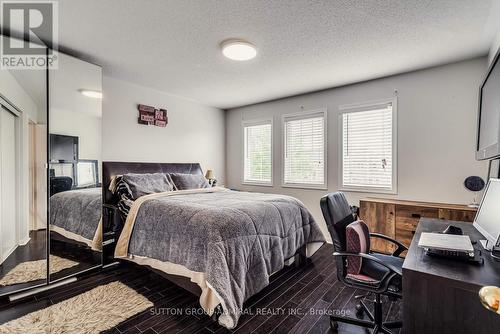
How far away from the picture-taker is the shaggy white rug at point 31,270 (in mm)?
2281

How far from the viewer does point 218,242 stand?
1.96m

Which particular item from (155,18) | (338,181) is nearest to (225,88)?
(155,18)

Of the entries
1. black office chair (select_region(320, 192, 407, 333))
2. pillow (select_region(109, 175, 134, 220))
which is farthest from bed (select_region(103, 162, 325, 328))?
black office chair (select_region(320, 192, 407, 333))

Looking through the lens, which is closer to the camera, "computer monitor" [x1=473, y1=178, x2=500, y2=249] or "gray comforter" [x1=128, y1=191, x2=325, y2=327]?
"computer monitor" [x1=473, y1=178, x2=500, y2=249]

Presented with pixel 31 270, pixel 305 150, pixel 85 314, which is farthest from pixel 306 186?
pixel 31 270

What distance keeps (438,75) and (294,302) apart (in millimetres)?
3303

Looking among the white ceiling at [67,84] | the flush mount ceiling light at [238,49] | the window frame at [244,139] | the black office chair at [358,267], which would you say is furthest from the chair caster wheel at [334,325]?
the white ceiling at [67,84]

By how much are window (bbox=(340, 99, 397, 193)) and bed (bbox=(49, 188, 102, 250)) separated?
353cm

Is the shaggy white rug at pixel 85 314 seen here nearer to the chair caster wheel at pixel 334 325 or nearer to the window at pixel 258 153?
the chair caster wheel at pixel 334 325

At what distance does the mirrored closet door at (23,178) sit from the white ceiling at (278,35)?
0.63 meters

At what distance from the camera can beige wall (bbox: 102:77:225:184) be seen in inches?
141

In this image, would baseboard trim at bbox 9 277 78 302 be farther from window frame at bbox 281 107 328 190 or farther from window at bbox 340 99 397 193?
window at bbox 340 99 397 193

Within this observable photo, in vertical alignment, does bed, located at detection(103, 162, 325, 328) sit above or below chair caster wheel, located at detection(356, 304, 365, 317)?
above

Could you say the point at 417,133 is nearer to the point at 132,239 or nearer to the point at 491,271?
the point at 491,271
